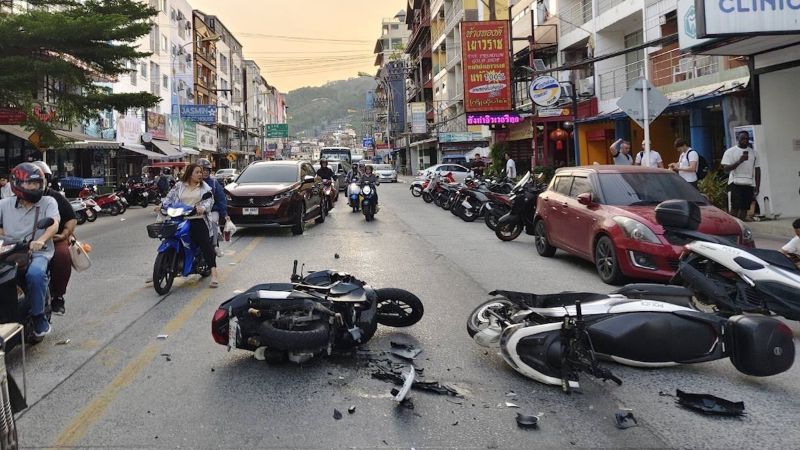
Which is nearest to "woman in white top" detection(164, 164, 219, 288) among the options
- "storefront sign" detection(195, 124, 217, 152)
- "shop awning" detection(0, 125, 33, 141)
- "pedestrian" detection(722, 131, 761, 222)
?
"pedestrian" detection(722, 131, 761, 222)

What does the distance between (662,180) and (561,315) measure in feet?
18.2

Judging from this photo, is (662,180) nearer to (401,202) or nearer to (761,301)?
(761,301)

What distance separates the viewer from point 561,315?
444cm

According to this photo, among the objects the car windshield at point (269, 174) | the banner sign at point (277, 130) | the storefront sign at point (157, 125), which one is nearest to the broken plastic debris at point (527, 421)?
the car windshield at point (269, 174)

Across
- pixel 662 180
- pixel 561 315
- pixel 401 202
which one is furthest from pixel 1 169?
pixel 561 315

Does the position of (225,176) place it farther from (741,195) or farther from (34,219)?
(34,219)

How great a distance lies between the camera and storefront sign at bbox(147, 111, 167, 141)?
4119 centimetres

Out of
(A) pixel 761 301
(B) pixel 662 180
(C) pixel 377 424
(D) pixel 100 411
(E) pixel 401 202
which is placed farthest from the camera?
(E) pixel 401 202

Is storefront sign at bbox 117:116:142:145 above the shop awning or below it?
above

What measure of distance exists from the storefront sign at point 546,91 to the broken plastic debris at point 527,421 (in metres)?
21.2

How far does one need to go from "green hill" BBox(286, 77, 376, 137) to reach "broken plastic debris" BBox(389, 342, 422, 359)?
16816cm

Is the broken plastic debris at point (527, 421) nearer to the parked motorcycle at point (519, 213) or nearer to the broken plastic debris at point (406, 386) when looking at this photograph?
the broken plastic debris at point (406, 386)

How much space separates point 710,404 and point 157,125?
43.9 m

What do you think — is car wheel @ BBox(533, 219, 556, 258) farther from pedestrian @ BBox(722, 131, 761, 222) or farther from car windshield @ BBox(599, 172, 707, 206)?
pedestrian @ BBox(722, 131, 761, 222)
